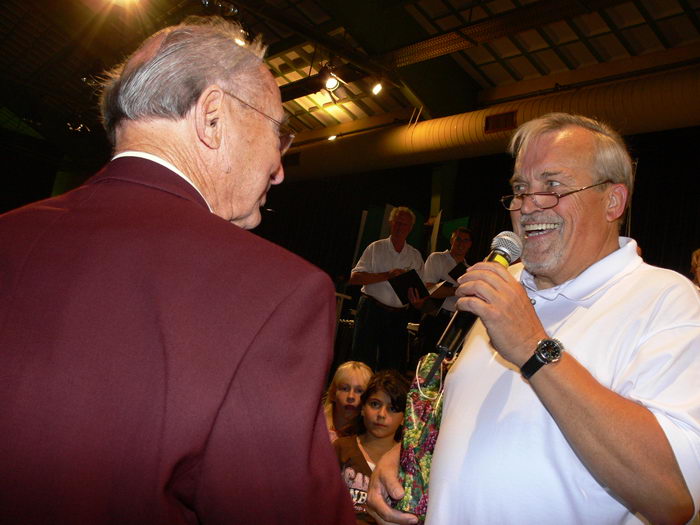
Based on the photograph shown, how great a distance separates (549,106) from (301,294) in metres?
7.68

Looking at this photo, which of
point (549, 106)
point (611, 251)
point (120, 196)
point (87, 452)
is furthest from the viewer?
point (549, 106)

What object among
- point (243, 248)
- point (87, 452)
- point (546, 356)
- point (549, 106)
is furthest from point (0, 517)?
point (549, 106)

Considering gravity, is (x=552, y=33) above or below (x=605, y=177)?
above

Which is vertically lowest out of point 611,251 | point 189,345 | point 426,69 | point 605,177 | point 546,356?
point 189,345

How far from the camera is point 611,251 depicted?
1.71 meters

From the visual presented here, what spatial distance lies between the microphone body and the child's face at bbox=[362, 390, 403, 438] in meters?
2.00

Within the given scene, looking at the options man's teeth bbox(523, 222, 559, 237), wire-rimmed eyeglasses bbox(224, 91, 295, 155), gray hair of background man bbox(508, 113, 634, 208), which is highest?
gray hair of background man bbox(508, 113, 634, 208)

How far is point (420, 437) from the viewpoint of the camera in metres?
1.77

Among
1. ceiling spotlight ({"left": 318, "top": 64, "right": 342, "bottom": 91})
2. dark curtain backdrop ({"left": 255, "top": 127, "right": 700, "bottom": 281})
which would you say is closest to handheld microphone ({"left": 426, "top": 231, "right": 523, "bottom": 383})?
dark curtain backdrop ({"left": 255, "top": 127, "right": 700, "bottom": 281})

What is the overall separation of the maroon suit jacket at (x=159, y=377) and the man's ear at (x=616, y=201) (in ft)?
4.08

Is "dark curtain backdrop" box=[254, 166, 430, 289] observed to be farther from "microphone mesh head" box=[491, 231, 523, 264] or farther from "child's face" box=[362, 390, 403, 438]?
"microphone mesh head" box=[491, 231, 523, 264]

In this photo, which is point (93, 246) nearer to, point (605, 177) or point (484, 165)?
point (605, 177)

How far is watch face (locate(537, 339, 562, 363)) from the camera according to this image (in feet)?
4.19

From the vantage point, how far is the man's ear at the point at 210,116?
3.33 ft
